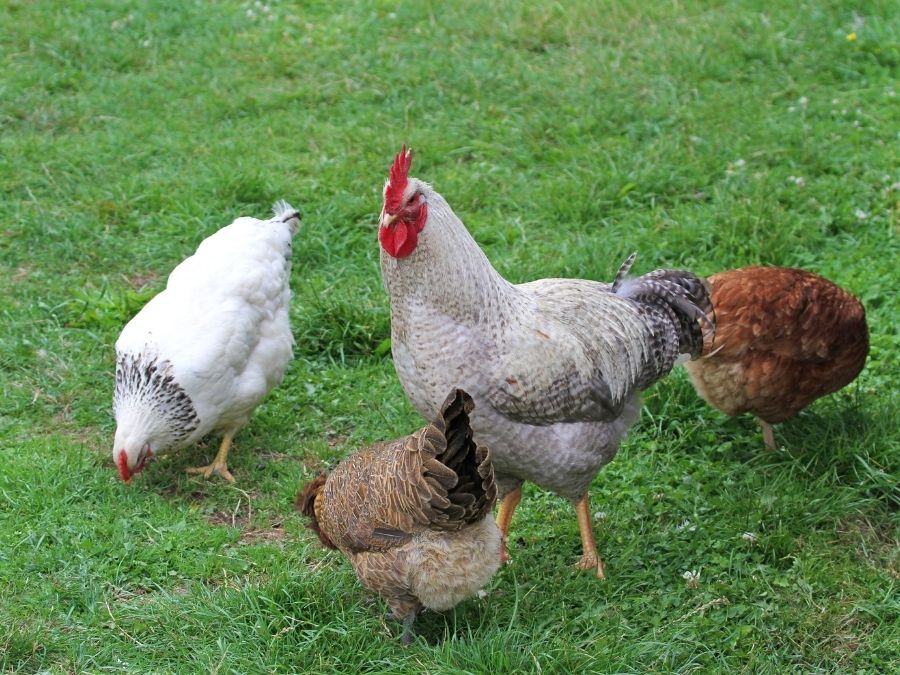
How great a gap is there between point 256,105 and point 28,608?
198 inches

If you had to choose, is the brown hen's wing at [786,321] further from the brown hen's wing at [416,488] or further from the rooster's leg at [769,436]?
the brown hen's wing at [416,488]

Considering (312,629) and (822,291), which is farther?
(822,291)

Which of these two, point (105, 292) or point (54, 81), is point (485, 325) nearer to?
point (105, 292)

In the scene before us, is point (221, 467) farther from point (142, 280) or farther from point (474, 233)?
point (474, 233)

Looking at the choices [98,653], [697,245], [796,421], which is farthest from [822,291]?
[98,653]

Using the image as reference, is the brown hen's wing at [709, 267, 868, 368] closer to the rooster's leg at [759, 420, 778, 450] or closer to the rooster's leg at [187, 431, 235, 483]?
the rooster's leg at [759, 420, 778, 450]

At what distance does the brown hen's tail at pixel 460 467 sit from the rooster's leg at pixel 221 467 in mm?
1914

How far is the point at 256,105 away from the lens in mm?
8281

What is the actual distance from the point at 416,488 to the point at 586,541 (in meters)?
1.18

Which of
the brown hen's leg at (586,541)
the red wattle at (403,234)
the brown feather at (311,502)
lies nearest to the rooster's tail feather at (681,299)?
the brown hen's leg at (586,541)

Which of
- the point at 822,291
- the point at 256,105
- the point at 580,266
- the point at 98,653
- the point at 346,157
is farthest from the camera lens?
the point at 256,105

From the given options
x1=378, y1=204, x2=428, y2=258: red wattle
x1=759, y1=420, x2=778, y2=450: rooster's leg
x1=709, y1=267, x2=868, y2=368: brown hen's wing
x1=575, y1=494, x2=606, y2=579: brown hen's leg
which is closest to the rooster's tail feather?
x1=709, y1=267, x2=868, y2=368: brown hen's wing

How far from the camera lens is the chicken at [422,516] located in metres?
3.65

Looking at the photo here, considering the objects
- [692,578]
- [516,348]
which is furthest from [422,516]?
[692,578]
